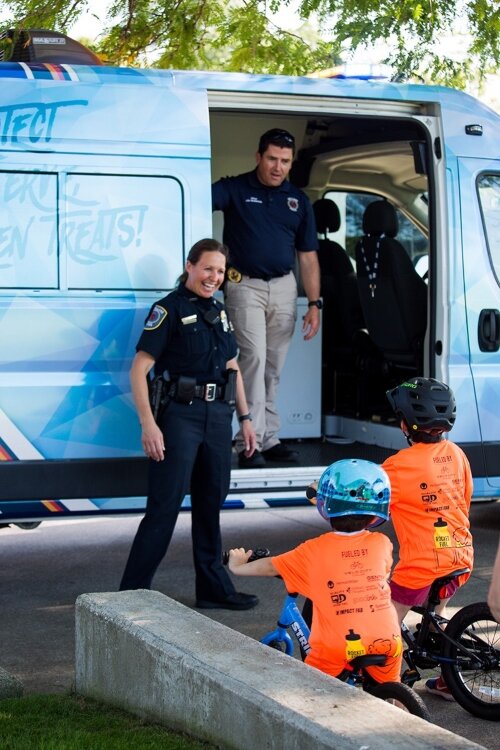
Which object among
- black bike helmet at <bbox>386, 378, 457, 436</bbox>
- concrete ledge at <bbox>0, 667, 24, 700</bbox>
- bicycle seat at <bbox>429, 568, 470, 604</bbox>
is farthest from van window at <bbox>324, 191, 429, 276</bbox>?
concrete ledge at <bbox>0, 667, 24, 700</bbox>

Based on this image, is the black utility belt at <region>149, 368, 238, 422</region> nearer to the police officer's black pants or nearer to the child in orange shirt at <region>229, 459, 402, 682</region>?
the police officer's black pants

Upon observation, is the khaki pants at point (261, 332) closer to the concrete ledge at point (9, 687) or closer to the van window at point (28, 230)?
the van window at point (28, 230)

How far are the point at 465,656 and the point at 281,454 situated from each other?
2.80 meters

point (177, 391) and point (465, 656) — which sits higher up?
→ point (177, 391)

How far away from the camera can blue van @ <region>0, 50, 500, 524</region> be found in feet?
19.0

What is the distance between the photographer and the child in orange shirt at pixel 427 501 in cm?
443

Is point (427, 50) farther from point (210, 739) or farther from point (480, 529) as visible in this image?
point (210, 739)

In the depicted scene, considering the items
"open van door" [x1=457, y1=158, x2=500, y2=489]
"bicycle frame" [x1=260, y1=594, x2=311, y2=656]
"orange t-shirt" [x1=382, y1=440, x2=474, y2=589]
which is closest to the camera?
"bicycle frame" [x1=260, y1=594, x2=311, y2=656]

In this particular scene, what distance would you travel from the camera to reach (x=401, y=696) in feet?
11.5

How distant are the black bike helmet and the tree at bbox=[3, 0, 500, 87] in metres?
2.90

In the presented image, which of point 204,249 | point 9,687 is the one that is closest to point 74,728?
point 9,687

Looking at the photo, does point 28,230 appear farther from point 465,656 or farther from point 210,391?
point 465,656

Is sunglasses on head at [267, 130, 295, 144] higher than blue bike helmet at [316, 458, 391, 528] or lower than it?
higher

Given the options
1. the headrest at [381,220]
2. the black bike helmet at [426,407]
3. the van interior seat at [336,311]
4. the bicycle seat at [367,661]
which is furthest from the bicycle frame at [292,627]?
the van interior seat at [336,311]
